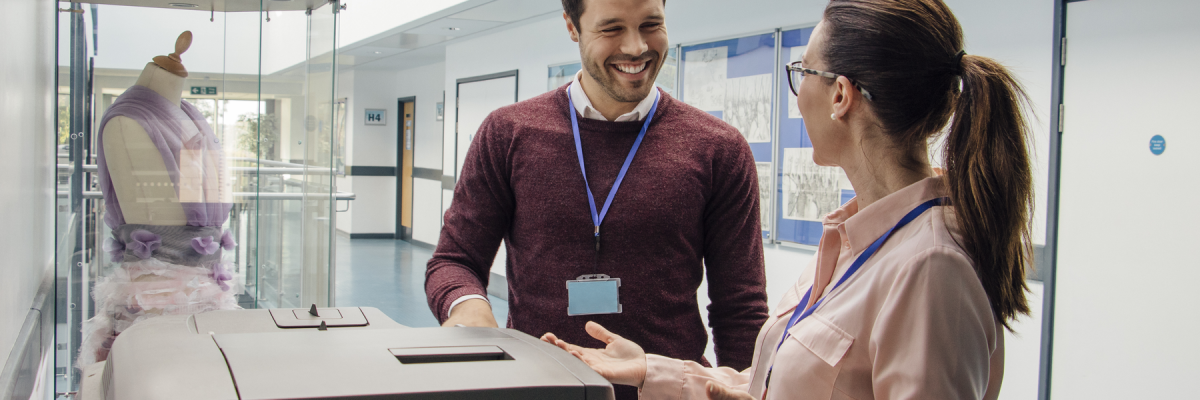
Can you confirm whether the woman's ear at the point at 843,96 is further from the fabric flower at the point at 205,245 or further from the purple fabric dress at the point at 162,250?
the fabric flower at the point at 205,245

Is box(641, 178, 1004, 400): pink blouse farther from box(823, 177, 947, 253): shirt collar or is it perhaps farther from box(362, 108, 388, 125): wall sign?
box(362, 108, 388, 125): wall sign

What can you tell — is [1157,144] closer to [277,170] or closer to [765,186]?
[765,186]

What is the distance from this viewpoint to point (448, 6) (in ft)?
17.0

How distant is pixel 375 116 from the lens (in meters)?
10.3

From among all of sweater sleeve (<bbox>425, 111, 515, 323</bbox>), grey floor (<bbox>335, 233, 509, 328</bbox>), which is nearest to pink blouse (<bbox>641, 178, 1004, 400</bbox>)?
sweater sleeve (<bbox>425, 111, 515, 323</bbox>)

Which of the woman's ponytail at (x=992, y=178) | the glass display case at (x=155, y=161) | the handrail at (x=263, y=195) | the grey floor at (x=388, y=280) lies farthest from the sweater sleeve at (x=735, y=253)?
the grey floor at (x=388, y=280)

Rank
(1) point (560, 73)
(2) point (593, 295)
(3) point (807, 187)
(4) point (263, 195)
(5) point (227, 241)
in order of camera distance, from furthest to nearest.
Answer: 1. (1) point (560, 73)
2. (3) point (807, 187)
3. (4) point (263, 195)
4. (5) point (227, 241)
5. (2) point (593, 295)

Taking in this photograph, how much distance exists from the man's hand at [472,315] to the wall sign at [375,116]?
9538mm

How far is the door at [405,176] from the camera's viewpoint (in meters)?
10.1

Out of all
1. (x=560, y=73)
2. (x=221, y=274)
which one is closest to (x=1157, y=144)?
(x=221, y=274)

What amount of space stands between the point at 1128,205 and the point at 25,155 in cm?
336

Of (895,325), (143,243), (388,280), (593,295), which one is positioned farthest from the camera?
(388,280)

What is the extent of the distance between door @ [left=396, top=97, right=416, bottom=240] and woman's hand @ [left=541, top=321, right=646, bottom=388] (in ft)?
30.2

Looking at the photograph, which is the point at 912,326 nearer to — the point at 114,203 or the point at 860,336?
the point at 860,336
